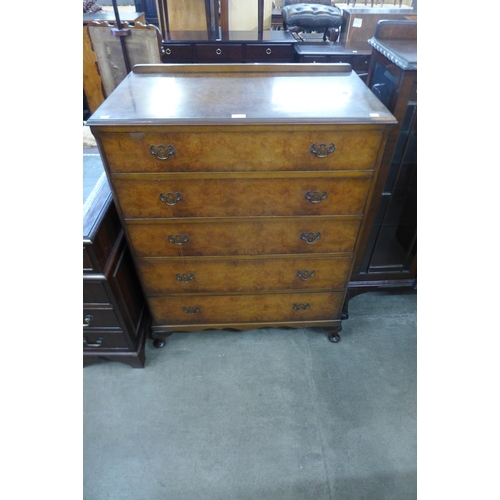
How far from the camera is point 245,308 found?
1680 millimetres

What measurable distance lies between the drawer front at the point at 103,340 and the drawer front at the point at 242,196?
1.98ft

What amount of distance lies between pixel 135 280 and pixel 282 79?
1.12 metres

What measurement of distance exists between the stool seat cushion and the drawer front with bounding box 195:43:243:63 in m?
0.67

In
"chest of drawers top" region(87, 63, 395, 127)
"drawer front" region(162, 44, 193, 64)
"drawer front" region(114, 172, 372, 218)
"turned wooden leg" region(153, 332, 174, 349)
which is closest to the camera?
"chest of drawers top" region(87, 63, 395, 127)

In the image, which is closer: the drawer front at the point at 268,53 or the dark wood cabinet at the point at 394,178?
the dark wood cabinet at the point at 394,178

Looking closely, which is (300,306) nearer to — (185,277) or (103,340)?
(185,277)

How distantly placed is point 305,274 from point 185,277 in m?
0.53

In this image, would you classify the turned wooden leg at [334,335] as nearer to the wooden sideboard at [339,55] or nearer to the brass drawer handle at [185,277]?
the brass drawer handle at [185,277]

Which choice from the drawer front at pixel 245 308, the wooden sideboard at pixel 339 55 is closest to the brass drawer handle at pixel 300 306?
the drawer front at pixel 245 308

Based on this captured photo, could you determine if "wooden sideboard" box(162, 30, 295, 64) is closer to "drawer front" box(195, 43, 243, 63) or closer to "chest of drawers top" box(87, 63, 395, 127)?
"drawer front" box(195, 43, 243, 63)

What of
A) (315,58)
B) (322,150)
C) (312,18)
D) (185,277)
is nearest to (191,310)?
(185,277)

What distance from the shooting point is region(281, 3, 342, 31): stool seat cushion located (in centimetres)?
307

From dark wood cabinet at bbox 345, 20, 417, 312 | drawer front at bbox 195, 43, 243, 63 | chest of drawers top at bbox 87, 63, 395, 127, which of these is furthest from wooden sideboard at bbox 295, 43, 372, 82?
chest of drawers top at bbox 87, 63, 395, 127

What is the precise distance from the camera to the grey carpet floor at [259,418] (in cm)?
136
